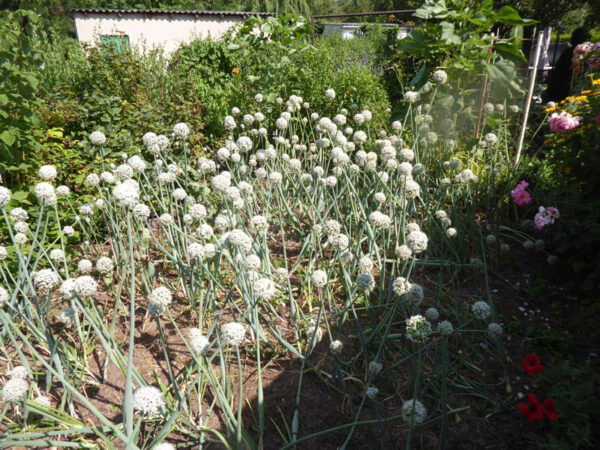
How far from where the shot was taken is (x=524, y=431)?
5.47 feet

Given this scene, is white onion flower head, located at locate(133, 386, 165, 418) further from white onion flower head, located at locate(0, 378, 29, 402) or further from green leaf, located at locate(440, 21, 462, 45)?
green leaf, located at locate(440, 21, 462, 45)

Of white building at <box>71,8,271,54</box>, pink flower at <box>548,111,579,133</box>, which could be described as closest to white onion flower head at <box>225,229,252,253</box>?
pink flower at <box>548,111,579,133</box>

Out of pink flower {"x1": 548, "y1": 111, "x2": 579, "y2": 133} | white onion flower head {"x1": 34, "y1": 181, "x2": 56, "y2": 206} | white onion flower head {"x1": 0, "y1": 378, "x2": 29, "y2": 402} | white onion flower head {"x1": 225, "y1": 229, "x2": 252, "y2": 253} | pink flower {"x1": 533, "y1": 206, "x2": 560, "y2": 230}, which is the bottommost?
white onion flower head {"x1": 0, "y1": 378, "x2": 29, "y2": 402}

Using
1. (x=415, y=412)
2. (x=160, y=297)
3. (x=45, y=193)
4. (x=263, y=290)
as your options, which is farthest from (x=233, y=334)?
(x=45, y=193)

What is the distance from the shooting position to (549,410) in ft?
5.15

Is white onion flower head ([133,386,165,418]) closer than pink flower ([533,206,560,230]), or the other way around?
white onion flower head ([133,386,165,418])

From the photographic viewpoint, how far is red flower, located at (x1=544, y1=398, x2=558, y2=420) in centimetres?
151

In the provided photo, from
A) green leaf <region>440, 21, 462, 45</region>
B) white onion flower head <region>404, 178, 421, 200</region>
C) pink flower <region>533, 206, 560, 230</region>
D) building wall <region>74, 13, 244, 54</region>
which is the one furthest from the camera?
building wall <region>74, 13, 244, 54</region>

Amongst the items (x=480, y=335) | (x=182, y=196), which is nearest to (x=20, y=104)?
(x=182, y=196)

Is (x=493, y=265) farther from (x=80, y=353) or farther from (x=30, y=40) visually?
(x=30, y=40)

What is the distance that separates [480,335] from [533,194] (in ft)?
5.01

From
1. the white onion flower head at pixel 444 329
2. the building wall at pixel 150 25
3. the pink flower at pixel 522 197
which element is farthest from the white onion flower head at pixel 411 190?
the building wall at pixel 150 25

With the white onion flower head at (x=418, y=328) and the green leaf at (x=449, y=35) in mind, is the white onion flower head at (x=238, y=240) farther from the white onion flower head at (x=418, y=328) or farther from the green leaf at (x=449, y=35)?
the green leaf at (x=449, y=35)

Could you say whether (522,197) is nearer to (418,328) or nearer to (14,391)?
(418,328)
